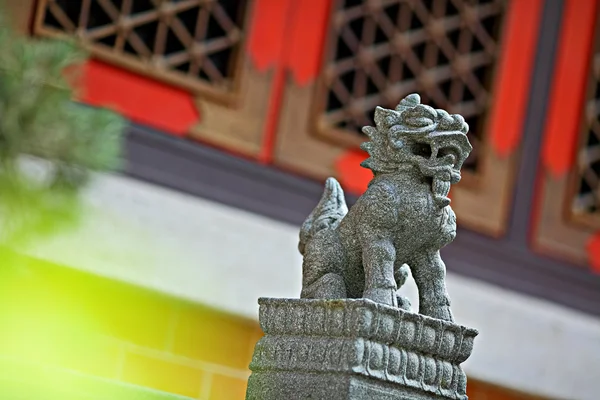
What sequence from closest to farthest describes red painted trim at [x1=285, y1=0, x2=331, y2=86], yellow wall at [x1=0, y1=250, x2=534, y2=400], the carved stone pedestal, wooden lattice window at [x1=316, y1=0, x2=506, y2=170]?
the carved stone pedestal, yellow wall at [x1=0, y1=250, x2=534, y2=400], red painted trim at [x1=285, y1=0, x2=331, y2=86], wooden lattice window at [x1=316, y1=0, x2=506, y2=170]

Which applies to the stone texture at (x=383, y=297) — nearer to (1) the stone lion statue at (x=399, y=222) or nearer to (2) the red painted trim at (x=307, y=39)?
(1) the stone lion statue at (x=399, y=222)

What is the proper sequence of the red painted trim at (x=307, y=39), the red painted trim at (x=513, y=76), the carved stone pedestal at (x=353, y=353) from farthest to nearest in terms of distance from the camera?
the red painted trim at (x=513, y=76) < the red painted trim at (x=307, y=39) < the carved stone pedestal at (x=353, y=353)

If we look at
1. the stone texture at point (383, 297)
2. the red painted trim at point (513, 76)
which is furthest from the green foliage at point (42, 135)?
the red painted trim at point (513, 76)

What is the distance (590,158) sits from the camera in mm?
5465

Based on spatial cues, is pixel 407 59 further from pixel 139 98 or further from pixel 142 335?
pixel 142 335

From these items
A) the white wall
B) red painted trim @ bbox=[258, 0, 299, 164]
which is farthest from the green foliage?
red painted trim @ bbox=[258, 0, 299, 164]

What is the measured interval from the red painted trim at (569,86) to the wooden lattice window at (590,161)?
37 millimetres

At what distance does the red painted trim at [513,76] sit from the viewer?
5203mm

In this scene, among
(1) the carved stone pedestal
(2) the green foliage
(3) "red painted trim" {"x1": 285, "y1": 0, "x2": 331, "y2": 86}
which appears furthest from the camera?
(3) "red painted trim" {"x1": 285, "y1": 0, "x2": 331, "y2": 86}

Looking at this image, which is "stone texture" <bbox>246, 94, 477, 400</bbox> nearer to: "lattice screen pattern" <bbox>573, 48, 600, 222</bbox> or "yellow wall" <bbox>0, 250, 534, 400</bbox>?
"yellow wall" <bbox>0, 250, 534, 400</bbox>

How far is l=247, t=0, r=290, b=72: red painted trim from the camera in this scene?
462 centimetres

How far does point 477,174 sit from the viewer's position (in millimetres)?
5121

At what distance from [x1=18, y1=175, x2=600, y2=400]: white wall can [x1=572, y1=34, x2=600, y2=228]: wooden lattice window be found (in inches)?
23.5

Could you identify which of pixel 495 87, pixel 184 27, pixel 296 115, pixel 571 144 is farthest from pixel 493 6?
pixel 184 27
